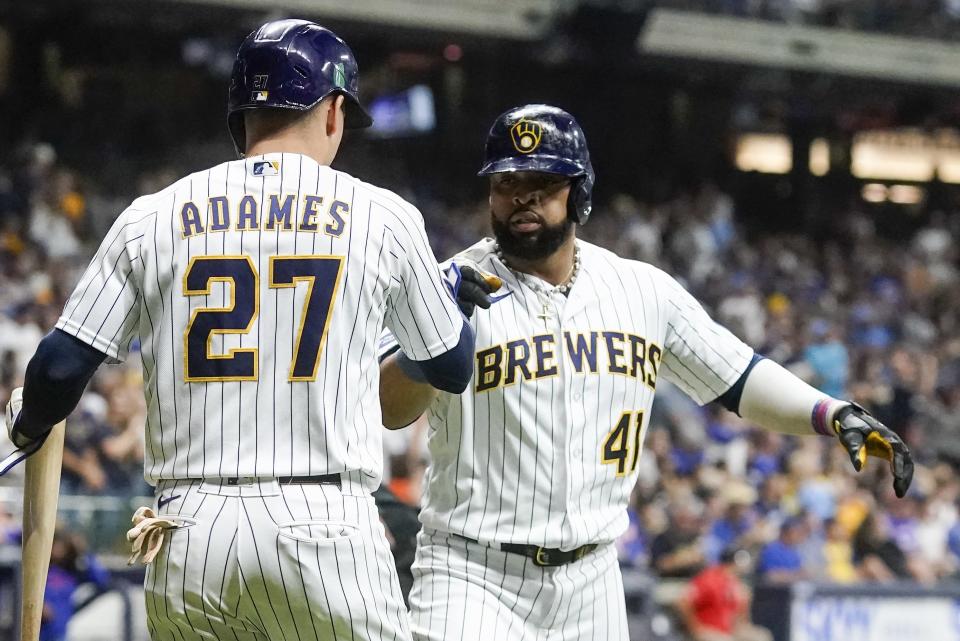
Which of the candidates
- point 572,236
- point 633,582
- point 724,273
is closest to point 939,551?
point 633,582

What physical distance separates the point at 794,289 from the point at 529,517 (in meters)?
14.3

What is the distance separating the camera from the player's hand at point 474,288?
3.45 m

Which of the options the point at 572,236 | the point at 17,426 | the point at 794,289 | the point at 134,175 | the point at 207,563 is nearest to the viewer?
the point at 207,563

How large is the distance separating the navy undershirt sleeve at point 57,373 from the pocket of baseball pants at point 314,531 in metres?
0.51

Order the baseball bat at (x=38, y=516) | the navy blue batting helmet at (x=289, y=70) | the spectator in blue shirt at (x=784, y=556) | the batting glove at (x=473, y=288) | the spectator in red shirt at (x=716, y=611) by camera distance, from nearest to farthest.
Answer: the navy blue batting helmet at (x=289, y=70) → the baseball bat at (x=38, y=516) → the batting glove at (x=473, y=288) → the spectator in red shirt at (x=716, y=611) → the spectator in blue shirt at (x=784, y=556)

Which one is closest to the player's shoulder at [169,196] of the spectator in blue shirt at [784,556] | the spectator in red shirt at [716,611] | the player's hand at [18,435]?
the player's hand at [18,435]

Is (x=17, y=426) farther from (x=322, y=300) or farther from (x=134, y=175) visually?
(x=134, y=175)

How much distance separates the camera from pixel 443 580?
147 inches

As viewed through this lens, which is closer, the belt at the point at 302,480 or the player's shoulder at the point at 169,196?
the belt at the point at 302,480

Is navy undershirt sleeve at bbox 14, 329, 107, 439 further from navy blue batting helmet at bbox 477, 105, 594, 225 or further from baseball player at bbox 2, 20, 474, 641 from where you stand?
navy blue batting helmet at bbox 477, 105, 594, 225

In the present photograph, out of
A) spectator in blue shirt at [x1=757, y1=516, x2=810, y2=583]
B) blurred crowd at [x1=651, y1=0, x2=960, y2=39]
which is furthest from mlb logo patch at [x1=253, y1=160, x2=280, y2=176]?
blurred crowd at [x1=651, y1=0, x2=960, y2=39]

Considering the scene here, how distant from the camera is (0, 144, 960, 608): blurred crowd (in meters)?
10.0

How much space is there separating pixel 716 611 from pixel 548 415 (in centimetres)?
576

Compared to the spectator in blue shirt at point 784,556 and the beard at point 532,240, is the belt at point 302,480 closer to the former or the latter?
the beard at point 532,240
